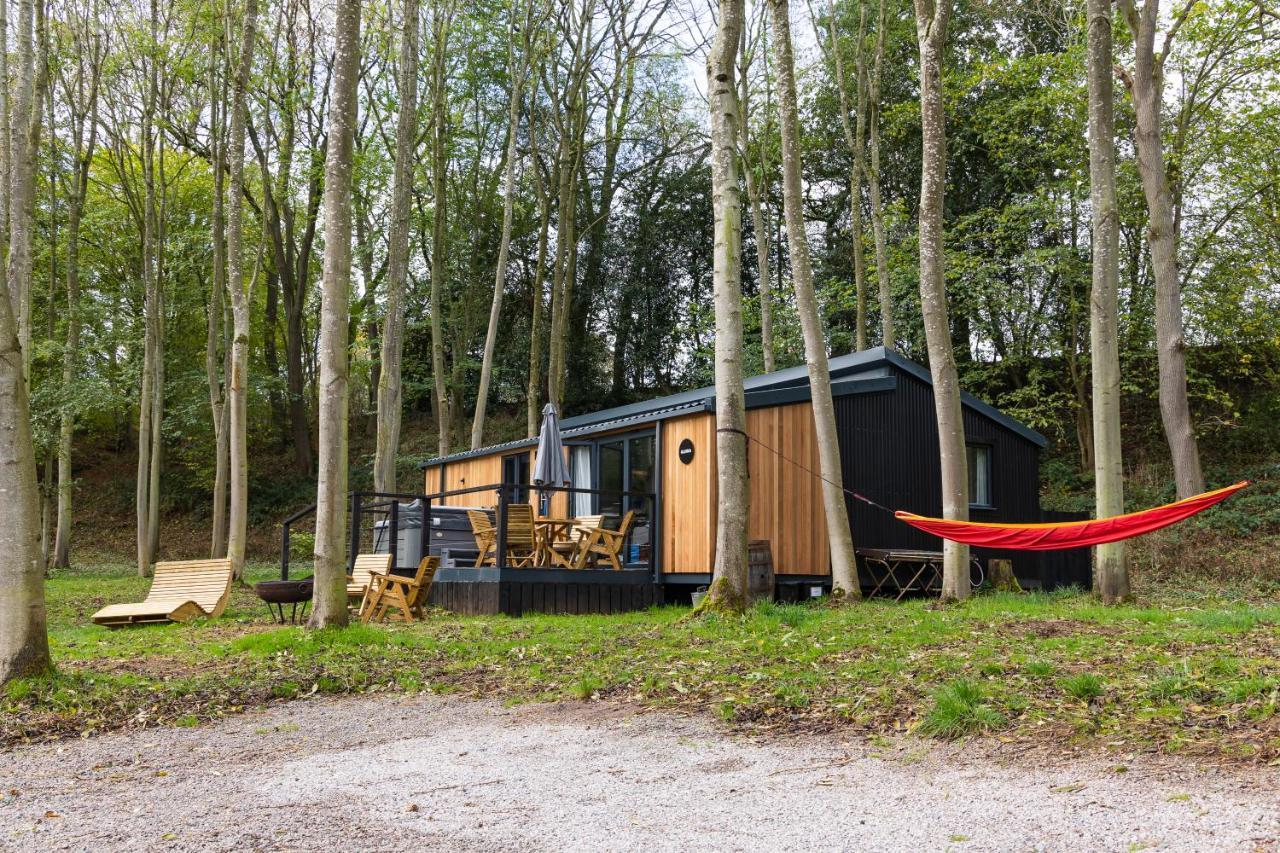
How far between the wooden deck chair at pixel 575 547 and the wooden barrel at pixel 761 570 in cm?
191

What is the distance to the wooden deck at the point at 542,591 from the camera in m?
10.8

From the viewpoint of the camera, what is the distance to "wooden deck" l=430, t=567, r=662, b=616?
10.8 meters

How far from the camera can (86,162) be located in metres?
16.9

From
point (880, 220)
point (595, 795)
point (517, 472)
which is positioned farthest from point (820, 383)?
point (880, 220)

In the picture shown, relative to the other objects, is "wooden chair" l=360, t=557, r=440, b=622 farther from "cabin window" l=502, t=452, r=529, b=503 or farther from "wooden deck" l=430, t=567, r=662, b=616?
"cabin window" l=502, t=452, r=529, b=503

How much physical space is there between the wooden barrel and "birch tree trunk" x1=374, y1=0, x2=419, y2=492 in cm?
640

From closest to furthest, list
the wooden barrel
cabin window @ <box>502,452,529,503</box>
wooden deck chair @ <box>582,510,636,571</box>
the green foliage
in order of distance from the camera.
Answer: the green foliage
the wooden barrel
wooden deck chair @ <box>582,510,636,571</box>
cabin window @ <box>502,452,529,503</box>

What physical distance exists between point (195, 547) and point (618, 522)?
14267 mm

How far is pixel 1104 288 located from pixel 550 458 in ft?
20.6

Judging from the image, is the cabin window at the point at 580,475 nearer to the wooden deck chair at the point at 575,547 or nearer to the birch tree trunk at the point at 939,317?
the wooden deck chair at the point at 575,547

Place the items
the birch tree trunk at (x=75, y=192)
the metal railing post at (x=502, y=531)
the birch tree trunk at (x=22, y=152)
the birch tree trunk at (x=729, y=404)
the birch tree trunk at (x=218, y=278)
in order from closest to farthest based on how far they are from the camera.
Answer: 1. the birch tree trunk at (x=729, y=404)
2. the birch tree trunk at (x=22, y=152)
3. the metal railing post at (x=502, y=531)
4. the birch tree trunk at (x=218, y=278)
5. the birch tree trunk at (x=75, y=192)

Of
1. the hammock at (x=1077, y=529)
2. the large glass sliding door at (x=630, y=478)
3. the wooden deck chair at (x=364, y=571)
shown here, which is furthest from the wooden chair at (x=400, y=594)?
the hammock at (x=1077, y=529)

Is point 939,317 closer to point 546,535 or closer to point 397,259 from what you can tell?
point 546,535

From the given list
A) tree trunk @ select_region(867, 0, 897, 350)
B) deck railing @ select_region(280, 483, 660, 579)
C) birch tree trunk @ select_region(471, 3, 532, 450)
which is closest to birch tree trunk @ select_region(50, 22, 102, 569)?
birch tree trunk @ select_region(471, 3, 532, 450)
